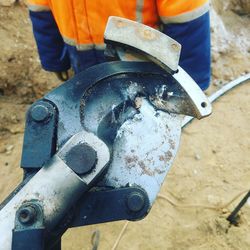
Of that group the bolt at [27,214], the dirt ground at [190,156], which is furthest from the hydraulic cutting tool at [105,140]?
the dirt ground at [190,156]

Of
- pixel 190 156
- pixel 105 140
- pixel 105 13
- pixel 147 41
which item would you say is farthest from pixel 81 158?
pixel 190 156

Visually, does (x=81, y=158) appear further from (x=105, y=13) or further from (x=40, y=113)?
(x=105, y=13)

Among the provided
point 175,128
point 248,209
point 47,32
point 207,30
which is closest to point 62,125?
point 175,128

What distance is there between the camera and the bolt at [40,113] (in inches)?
34.8

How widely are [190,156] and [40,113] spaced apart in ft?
6.19

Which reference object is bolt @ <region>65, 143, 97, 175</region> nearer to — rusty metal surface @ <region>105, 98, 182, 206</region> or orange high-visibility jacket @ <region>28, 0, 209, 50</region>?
rusty metal surface @ <region>105, 98, 182, 206</region>

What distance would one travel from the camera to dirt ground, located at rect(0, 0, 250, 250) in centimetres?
231

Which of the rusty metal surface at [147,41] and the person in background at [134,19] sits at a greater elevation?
→ the rusty metal surface at [147,41]

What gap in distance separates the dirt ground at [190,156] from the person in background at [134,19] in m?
0.91

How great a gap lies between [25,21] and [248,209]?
201cm

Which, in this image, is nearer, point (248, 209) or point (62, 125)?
point (62, 125)

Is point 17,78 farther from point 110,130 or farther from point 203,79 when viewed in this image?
point 110,130

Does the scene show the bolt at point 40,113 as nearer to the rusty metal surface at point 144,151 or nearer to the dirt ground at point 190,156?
the rusty metal surface at point 144,151

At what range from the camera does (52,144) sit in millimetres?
863
